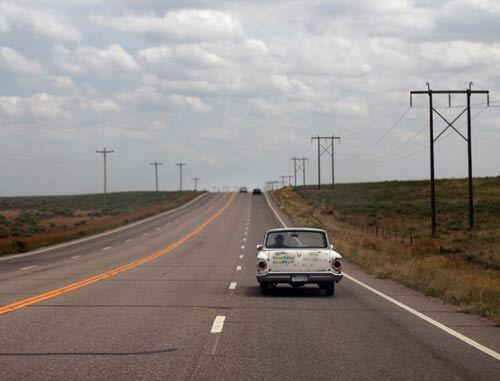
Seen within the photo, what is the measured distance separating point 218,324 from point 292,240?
6595 mm

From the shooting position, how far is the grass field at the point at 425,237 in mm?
18609

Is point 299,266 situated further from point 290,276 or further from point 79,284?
point 79,284

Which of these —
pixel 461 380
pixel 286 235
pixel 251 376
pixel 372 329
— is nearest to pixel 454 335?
pixel 372 329

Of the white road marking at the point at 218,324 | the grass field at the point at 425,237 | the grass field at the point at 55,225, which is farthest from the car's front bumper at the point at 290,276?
the grass field at the point at 55,225

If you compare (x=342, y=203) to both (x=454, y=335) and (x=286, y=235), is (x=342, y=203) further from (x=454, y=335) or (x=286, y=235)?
(x=454, y=335)

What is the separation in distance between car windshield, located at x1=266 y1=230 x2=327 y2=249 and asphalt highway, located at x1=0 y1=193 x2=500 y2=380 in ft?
3.83

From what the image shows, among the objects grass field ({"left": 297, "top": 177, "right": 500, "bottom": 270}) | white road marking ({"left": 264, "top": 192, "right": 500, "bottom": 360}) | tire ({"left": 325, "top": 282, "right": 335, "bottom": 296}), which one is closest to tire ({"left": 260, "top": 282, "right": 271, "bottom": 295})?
→ tire ({"left": 325, "top": 282, "right": 335, "bottom": 296})

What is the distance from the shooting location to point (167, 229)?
203 feet

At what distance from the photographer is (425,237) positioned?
52531 mm

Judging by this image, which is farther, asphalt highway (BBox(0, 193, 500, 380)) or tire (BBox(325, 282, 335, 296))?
tire (BBox(325, 282, 335, 296))

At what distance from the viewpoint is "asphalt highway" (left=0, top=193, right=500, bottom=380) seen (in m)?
8.68

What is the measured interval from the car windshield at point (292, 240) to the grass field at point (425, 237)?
292 centimetres

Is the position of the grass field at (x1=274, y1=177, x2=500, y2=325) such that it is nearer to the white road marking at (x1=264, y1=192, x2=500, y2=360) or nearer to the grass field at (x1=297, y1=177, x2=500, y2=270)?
the grass field at (x1=297, y1=177, x2=500, y2=270)

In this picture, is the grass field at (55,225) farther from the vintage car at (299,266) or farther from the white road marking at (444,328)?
the white road marking at (444,328)
